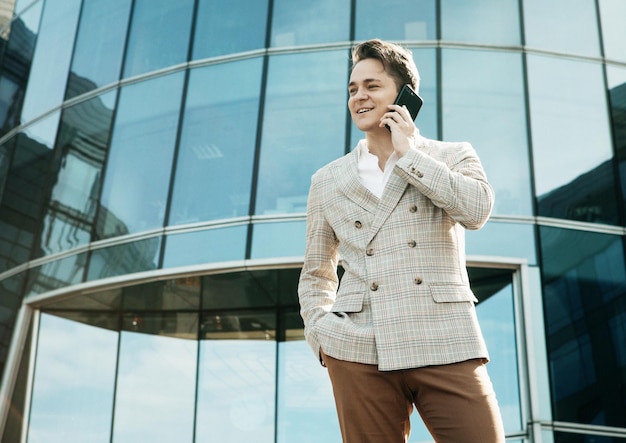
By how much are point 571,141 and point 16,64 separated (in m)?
9.61

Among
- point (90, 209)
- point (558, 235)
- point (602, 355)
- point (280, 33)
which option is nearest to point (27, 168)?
point (90, 209)

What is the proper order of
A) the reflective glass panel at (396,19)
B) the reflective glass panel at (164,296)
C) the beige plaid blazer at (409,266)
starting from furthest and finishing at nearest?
the reflective glass panel at (396,19) < the reflective glass panel at (164,296) < the beige plaid blazer at (409,266)

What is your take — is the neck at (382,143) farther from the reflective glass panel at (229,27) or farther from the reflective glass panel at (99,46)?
the reflective glass panel at (99,46)

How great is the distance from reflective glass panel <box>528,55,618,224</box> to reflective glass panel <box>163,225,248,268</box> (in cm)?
375

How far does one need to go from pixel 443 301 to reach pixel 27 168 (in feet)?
35.3

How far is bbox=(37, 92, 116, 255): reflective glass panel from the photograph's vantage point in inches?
411

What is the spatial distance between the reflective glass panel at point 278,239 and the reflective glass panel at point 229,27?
110 inches

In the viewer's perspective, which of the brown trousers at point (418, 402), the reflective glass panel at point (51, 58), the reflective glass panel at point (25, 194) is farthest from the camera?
the reflective glass panel at point (51, 58)

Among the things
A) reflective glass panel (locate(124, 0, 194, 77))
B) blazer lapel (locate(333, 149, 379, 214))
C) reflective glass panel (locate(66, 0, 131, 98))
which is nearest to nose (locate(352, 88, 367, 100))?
blazer lapel (locate(333, 149, 379, 214))

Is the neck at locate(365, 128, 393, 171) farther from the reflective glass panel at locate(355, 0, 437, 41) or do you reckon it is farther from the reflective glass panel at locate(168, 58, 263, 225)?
the reflective glass panel at locate(355, 0, 437, 41)

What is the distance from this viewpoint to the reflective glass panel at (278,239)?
898 centimetres

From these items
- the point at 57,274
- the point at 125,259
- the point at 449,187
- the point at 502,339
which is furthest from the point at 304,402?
the point at 449,187

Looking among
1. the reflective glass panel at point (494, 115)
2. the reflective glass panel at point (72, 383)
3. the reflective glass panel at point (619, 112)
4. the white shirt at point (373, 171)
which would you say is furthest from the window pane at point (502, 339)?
the white shirt at point (373, 171)

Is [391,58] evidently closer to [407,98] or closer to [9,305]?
[407,98]
